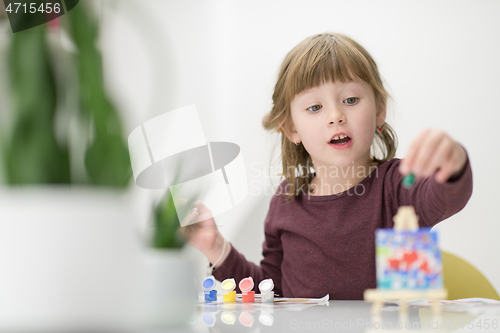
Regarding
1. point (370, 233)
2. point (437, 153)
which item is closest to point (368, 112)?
point (370, 233)

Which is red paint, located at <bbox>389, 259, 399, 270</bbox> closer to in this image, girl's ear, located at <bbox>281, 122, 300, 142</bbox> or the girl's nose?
the girl's nose

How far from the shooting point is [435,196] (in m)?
0.65

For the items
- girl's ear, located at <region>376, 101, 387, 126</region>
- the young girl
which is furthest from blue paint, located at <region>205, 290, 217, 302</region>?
girl's ear, located at <region>376, 101, 387, 126</region>

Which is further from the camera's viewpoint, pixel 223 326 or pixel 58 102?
pixel 223 326

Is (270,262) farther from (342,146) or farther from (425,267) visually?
(425,267)

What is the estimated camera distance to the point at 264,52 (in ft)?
5.78

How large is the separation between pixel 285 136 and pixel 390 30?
72cm

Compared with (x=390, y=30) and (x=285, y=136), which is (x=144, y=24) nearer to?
(x=285, y=136)

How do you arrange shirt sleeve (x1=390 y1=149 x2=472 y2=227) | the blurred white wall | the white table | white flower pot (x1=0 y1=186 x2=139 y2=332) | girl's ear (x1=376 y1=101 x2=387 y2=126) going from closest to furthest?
white flower pot (x1=0 y1=186 x2=139 y2=332) < the white table < shirt sleeve (x1=390 y1=149 x2=472 y2=227) < girl's ear (x1=376 y1=101 x2=387 y2=126) < the blurred white wall

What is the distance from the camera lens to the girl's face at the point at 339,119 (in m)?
0.85

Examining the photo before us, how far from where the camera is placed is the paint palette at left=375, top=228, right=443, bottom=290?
0.93 ft

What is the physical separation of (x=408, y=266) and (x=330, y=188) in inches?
30.1

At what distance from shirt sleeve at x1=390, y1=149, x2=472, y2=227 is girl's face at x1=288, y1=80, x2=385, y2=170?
0.13 m

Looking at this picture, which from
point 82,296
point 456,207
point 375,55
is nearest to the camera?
point 82,296
